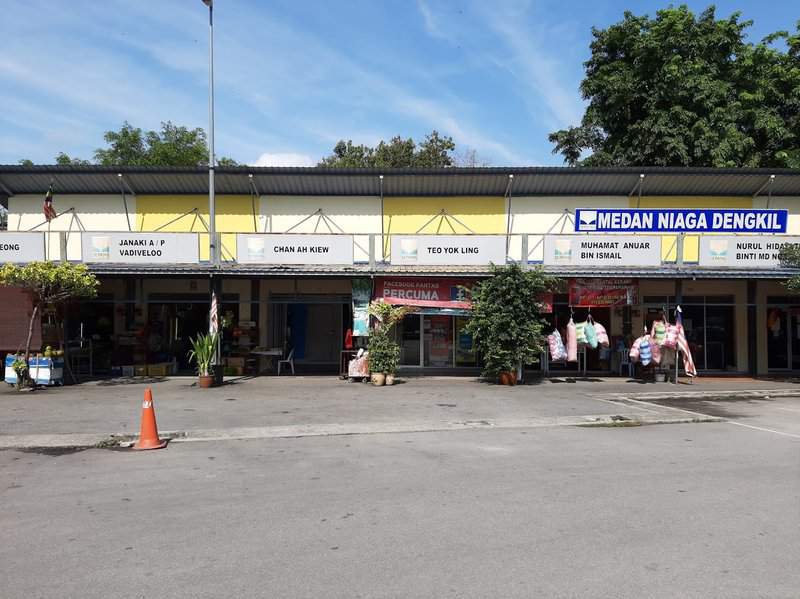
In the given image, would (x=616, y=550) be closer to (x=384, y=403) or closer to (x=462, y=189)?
(x=384, y=403)

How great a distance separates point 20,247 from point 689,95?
2403 cm

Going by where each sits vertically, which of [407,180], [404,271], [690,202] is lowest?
[404,271]

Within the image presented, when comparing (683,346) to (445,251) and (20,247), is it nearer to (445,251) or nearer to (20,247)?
(445,251)

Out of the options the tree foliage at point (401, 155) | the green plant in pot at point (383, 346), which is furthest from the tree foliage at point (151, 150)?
the green plant in pot at point (383, 346)

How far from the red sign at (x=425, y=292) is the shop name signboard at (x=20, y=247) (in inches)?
362

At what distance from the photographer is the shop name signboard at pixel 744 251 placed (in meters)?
17.3

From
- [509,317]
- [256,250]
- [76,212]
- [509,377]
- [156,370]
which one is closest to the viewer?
[509,317]

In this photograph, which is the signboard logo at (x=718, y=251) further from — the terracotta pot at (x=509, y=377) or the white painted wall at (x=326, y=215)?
the white painted wall at (x=326, y=215)

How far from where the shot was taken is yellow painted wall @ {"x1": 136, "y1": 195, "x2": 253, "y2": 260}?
20.0 metres

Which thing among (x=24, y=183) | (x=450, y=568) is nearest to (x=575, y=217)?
(x=450, y=568)

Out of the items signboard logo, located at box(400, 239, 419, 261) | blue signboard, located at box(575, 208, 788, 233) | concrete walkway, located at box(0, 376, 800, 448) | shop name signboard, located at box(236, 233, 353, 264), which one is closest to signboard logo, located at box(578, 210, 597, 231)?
blue signboard, located at box(575, 208, 788, 233)

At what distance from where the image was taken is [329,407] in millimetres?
13070

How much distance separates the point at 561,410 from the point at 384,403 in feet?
12.0

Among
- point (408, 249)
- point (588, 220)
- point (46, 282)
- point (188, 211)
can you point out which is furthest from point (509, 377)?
point (46, 282)
